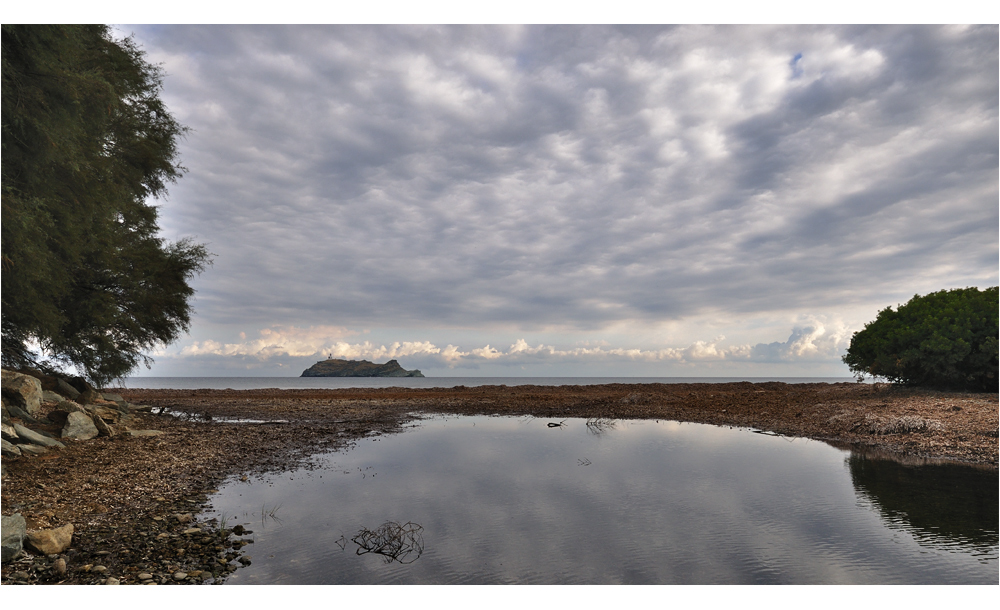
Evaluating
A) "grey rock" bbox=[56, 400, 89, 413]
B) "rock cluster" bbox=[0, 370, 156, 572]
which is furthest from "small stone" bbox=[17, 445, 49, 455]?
"grey rock" bbox=[56, 400, 89, 413]

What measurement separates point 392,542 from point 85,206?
42.5ft

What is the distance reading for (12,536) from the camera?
7.25m

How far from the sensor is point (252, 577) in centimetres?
740

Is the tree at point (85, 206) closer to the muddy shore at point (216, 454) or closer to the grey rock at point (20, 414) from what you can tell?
the grey rock at point (20, 414)

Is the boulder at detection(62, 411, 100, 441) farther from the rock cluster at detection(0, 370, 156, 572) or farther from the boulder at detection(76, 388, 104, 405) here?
the boulder at detection(76, 388, 104, 405)

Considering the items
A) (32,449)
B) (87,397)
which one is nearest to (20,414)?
(32,449)

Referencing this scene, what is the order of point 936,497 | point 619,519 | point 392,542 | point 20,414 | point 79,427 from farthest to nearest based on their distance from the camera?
point 79,427 → point 20,414 → point 936,497 → point 619,519 → point 392,542

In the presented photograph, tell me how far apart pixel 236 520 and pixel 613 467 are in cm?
1046

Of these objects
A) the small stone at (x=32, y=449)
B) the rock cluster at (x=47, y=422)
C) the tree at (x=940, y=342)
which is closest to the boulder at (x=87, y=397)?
the rock cluster at (x=47, y=422)

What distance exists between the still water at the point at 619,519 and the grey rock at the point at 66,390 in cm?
1379

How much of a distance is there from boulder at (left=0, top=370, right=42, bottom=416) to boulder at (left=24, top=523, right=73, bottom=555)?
12.4 meters

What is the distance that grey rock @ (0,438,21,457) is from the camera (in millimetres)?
13099

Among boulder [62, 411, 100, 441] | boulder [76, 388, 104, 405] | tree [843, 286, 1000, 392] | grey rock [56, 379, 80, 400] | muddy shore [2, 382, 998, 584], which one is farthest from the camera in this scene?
tree [843, 286, 1000, 392]

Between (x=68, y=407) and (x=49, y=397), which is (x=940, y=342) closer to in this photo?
(x=68, y=407)
